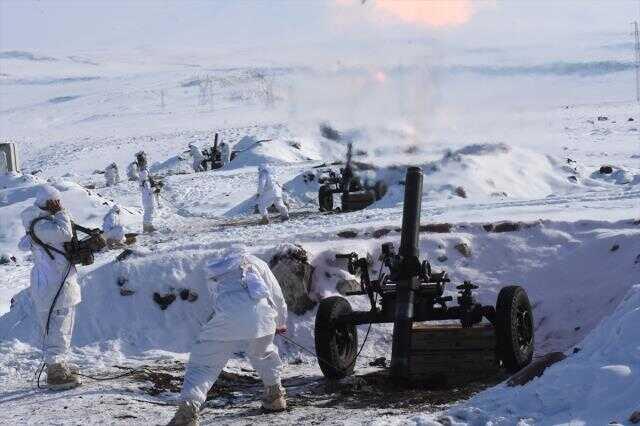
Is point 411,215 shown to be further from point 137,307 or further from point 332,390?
point 137,307

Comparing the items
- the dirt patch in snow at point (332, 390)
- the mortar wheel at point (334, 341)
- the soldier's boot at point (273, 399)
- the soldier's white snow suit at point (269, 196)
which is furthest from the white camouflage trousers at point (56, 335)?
the soldier's white snow suit at point (269, 196)

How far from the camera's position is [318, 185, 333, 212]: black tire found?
28.7 meters

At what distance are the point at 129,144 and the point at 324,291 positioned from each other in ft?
201

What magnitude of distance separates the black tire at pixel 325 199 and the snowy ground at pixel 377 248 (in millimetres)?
1077

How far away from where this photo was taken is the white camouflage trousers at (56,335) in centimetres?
1078

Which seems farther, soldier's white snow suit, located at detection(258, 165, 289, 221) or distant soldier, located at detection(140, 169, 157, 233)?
distant soldier, located at detection(140, 169, 157, 233)

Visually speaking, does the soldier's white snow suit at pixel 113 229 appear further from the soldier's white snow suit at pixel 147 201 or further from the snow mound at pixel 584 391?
the snow mound at pixel 584 391

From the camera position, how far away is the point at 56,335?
35.5 feet

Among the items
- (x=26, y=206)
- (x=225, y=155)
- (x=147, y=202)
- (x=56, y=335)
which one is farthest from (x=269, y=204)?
(x=225, y=155)

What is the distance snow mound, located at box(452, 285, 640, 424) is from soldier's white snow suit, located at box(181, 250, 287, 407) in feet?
7.05

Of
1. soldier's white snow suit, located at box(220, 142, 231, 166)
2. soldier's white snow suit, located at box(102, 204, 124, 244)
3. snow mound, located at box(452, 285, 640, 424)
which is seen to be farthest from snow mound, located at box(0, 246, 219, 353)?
soldier's white snow suit, located at box(220, 142, 231, 166)

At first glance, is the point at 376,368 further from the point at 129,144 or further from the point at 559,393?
the point at 129,144

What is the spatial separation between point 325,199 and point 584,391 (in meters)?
21.5

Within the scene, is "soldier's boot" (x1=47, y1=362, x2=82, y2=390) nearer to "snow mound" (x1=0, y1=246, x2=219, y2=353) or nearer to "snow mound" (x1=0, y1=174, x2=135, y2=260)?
"snow mound" (x1=0, y1=246, x2=219, y2=353)
